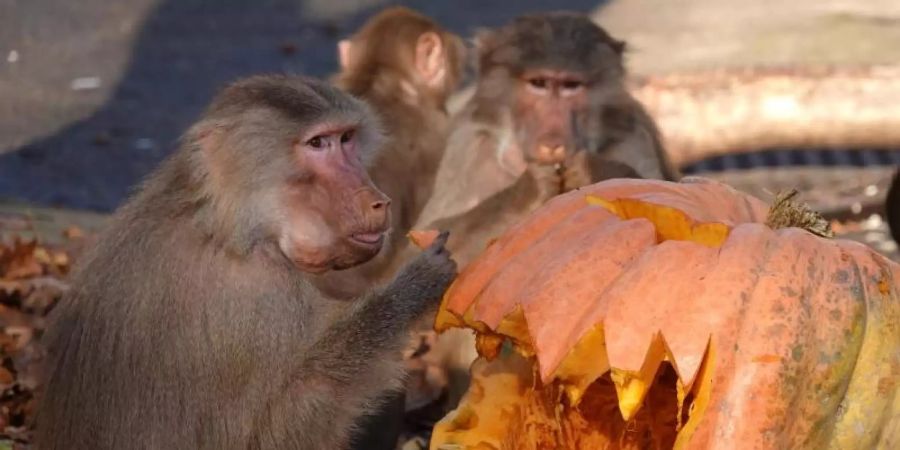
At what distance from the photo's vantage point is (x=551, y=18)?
239 inches

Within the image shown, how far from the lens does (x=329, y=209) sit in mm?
3869

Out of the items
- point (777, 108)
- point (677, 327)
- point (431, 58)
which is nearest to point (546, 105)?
point (431, 58)

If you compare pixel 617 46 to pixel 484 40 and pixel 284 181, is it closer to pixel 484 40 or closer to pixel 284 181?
pixel 484 40

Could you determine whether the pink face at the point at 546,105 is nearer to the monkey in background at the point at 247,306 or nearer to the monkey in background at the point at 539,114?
the monkey in background at the point at 539,114

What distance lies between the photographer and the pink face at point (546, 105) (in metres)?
5.70

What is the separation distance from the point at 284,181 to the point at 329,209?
0.15 m

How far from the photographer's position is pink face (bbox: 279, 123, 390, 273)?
381 cm

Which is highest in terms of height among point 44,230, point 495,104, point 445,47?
point 495,104

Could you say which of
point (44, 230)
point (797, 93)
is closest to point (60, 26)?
point (44, 230)

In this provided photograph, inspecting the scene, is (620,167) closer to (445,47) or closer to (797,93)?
(445,47)

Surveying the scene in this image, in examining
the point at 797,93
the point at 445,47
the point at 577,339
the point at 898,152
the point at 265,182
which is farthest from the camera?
the point at 898,152

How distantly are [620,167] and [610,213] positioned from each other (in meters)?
1.56

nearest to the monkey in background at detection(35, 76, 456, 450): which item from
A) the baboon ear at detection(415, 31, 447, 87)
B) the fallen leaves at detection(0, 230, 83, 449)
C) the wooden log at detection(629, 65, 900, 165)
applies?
the fallen leaves at detection(0, 230, 83, 449)

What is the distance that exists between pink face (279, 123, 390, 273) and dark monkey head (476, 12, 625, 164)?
181cm
